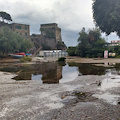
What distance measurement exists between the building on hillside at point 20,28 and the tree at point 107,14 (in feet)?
212

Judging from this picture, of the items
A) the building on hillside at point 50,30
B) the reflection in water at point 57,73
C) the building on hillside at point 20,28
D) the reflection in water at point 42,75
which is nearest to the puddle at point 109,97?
the reflection in water at point 57,73

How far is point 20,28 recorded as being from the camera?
236 feet

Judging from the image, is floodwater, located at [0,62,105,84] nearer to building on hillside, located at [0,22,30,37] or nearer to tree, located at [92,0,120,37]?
tree, located at [92,0,120,37]

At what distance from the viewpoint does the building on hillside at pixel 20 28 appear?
70.0 meters

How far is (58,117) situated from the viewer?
18.3 feet

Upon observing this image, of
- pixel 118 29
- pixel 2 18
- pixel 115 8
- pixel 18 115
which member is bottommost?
pixel 18 115

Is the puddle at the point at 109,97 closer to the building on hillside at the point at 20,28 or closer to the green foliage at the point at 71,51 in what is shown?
the green foliage at the point at 71,51

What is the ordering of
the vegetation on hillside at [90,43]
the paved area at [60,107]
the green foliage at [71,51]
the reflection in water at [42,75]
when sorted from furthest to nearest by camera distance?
the green foliage at [71,51], the vegetation on hillside at [90,43], the reflection in water at [42,75], the paved area at [60,107]

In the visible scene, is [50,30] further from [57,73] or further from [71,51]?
[57,73]

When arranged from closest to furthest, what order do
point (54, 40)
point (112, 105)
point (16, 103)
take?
point (112, 105) → point (16, 103) → point (54, 40)

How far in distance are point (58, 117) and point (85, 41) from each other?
154 ft

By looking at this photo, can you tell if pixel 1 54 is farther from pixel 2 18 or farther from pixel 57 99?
pixel 57 99

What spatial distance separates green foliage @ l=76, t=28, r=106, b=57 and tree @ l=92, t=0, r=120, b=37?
1518 inches

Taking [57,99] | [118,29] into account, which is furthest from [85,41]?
[57,99]
